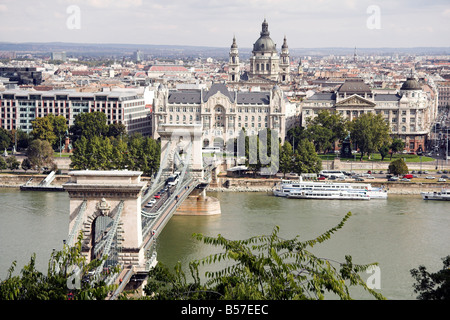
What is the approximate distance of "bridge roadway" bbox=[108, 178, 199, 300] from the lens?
10398 millimetres

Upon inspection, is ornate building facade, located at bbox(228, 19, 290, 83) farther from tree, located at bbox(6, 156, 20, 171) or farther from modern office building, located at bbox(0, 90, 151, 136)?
tree, located at bbox(6, 156, 20, 171)

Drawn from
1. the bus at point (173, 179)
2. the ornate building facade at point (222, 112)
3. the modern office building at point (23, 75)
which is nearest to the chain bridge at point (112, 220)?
the bus at point (173, 179)

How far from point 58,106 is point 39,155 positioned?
774 cm

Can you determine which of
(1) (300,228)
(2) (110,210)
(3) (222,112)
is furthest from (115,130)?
(2) (110,210)

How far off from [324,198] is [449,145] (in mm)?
11258

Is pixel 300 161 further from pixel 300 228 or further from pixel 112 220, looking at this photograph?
pixel 112 220

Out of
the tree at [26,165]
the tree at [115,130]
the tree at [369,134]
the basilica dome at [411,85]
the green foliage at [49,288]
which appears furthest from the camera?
the basilica dome at [411,85]

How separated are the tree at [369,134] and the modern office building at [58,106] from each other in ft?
28.6

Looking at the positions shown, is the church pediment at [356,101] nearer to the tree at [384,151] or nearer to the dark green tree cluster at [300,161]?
the tree at [384,151]

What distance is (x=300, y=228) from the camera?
17203 millimetres

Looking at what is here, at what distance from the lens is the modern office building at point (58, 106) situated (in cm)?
3353

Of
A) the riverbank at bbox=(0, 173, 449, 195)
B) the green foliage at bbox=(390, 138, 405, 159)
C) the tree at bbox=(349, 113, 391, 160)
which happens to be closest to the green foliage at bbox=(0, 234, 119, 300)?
the riverbank at bbox=(0, 173, 449, 195)
